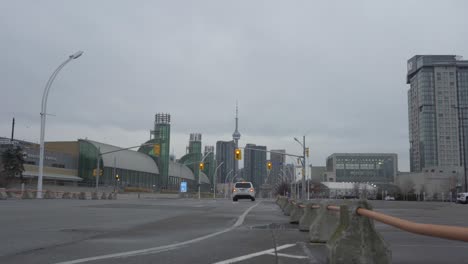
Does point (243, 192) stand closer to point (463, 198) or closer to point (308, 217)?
point (463, 198)

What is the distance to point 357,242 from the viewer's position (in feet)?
18.4

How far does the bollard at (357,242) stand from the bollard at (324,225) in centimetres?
285

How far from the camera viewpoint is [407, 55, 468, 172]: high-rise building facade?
4109 inches

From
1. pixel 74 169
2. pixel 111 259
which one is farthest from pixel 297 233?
pixel 74 169

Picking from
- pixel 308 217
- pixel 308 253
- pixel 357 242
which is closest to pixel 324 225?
pixel 308 253

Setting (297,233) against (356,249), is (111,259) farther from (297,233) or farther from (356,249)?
(297,233)

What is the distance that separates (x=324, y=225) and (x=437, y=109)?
11683 cm

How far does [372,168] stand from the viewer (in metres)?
183

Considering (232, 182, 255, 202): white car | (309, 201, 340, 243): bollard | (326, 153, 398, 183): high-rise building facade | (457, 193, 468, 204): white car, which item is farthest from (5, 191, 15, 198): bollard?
(326, 153, 398, 183): high-rise building facade

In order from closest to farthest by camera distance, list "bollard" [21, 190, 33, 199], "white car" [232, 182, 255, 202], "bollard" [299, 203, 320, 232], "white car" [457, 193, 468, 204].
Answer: "bollard" [299, 203, 320, 232] < "bollard" [21, 190, 33, 199] < "white car" [232, 182, 255, 202] < "white car" [457, 193, 468, 204]

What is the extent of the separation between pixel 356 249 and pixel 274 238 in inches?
201

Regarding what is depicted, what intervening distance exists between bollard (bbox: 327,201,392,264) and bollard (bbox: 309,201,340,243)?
2.85m

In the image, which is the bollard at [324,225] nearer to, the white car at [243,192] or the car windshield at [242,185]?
the white car at [243,192]

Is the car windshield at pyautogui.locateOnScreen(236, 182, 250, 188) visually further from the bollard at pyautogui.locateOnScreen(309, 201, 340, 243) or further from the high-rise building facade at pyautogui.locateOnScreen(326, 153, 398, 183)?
the high-rise building facade at pyautogui.locateOnScreen(326, 153, 398, 183)
